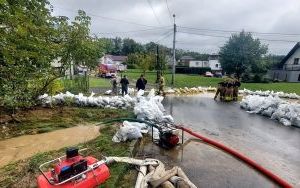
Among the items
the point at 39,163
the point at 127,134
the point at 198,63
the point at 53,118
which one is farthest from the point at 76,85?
the point at 198,63

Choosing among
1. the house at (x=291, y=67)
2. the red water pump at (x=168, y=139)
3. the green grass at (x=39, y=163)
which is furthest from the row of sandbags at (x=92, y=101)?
the house at (x=291, y=67)

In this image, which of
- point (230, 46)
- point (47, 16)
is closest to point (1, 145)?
point (47, 16)

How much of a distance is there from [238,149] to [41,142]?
554cm

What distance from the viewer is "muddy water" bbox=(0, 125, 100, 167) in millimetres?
7137

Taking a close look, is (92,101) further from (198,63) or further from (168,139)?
(198,63)

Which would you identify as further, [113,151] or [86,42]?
[86,42]

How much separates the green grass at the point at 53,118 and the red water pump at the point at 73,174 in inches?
195

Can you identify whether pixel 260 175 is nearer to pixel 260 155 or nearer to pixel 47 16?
pixel 260 155

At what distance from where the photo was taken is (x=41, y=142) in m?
8.10

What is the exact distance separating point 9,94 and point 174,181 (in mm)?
6437

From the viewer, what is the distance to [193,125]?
1077 cm

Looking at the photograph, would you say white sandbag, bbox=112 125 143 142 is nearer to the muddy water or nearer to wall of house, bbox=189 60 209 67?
the muddy water

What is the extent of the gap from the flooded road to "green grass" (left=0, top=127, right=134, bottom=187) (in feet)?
3.03

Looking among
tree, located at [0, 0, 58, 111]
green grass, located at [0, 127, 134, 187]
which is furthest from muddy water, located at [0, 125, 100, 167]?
tree, located at [0, 0, 58, 111]
